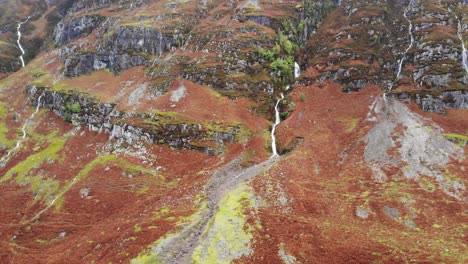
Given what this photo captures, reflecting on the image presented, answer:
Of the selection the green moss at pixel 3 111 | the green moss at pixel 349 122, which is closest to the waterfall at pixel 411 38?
the green moss at pixel 349 122

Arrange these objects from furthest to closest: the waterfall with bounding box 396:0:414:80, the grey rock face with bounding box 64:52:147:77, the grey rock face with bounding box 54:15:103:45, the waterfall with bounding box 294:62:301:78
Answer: the grey rock face with bounding box 54:15:103:45 → the grey rock face with bounding box 64:52:147:77 → the waterfall with bounding box 294:62:301:78 → the waterfall with bounding box 396:0:414:80

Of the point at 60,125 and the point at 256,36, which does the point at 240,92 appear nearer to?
the point at 256,36

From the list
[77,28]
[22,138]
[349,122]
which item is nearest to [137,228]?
[349,122]

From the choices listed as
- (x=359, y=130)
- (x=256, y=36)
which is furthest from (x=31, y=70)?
(x=359, y=130)

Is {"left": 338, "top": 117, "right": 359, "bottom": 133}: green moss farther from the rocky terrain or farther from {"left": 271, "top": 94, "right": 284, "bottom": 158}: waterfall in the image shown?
{"left": 271, "top": 94, "right": 284, "bottom": 158}: waterfall

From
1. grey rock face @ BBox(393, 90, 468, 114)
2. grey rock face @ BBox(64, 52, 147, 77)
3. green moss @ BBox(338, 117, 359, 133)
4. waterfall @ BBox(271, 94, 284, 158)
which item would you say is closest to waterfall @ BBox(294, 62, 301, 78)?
waterfall @ BBox(271, 94, 284, 158)

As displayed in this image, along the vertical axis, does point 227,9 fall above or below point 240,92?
above
